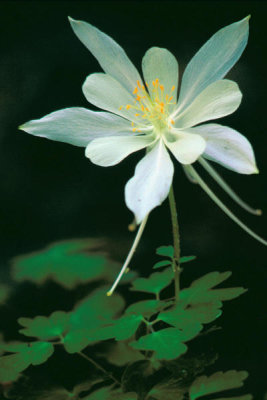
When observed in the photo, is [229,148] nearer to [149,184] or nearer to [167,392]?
[149,184]

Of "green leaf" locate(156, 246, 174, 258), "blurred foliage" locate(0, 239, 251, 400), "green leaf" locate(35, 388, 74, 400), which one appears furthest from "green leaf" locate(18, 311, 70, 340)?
"green leaf" locate(156, 246, 174, 258)

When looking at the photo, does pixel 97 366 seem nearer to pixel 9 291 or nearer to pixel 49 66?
pixel 9 291

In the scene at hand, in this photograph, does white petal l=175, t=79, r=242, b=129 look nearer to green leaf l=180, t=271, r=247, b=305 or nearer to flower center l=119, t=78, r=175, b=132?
flower center l=119, t=78, r=175, b=132

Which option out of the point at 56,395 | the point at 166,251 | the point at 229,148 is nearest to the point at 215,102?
the point at 229,148

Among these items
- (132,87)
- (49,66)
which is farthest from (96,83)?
(49,66)

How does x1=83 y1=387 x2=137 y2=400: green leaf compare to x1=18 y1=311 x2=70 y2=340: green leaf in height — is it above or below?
below

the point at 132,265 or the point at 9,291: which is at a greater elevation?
the point at 9,291

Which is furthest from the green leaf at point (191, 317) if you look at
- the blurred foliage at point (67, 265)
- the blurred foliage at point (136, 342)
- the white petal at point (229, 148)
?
the blurred foliage at point (67, 265)
